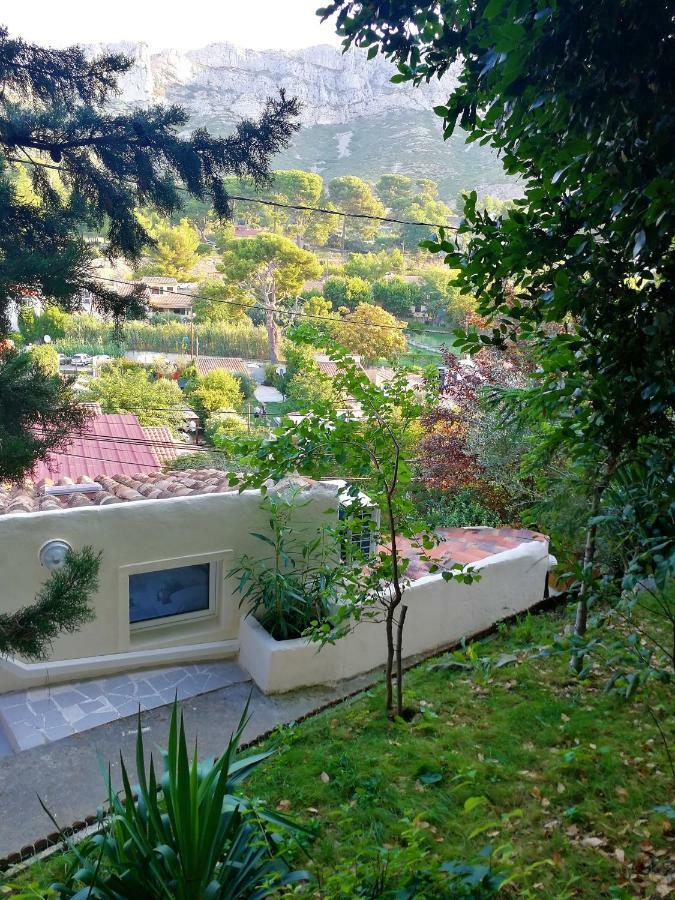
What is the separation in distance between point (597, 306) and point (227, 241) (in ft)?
112

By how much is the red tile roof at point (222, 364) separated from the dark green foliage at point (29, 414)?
24192 mm

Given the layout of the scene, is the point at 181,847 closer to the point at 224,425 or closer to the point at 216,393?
the point at 224,425

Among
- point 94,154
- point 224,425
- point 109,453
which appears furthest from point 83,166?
point 224,425

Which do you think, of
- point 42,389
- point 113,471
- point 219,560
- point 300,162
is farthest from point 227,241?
point 42,389

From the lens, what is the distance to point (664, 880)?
2.63 metres

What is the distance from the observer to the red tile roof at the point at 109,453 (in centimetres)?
1005

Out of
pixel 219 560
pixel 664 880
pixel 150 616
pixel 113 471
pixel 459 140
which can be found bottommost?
pixel 113 471

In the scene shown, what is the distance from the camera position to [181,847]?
94.5 inches

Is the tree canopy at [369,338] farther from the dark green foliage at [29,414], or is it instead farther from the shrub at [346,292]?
the dark green foliage at [29,414]

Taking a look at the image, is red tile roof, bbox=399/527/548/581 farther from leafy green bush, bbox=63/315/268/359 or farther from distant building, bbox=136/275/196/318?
distant building, bbox=136/275/196/318

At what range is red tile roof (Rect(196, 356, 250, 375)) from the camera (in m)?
28.0

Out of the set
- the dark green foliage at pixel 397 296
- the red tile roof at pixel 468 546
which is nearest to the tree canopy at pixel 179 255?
the dark green foliage at pixel 397 296

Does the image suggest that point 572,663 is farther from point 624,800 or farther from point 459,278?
point 459,278

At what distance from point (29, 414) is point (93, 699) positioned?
3237 millimetres
